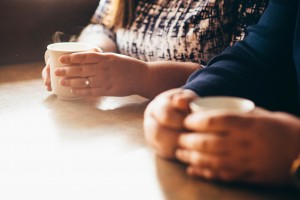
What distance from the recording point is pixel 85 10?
4.46 ft

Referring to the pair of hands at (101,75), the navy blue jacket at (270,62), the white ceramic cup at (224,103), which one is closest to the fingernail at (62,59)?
the pair of hands at (101,75)

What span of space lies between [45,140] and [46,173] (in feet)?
0.39

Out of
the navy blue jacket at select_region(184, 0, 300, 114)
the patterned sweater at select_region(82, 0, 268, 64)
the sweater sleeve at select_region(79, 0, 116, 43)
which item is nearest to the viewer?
the navy blue jacket at select_region(184, 0, 300, 114)

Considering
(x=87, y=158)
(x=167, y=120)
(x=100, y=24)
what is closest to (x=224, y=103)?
(x=167, y=120)

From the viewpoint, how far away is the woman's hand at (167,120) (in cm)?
55

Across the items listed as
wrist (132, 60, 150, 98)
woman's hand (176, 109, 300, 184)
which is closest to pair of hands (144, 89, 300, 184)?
woman's hand (176, 109, 300, 184)

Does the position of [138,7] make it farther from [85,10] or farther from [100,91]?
[100,91]

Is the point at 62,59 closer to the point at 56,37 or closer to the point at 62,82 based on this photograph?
the point at 62,82

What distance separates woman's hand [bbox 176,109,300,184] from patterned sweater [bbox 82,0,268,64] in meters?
0.49

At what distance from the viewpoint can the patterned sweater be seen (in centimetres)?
100

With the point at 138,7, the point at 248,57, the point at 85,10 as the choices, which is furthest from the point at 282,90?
the point at 85,10

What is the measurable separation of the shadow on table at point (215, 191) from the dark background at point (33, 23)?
0.85 m

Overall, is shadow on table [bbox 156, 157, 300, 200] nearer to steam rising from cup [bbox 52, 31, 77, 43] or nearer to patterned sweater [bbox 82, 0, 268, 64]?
patterned sweater [bbox 82, 0, 268, 64]

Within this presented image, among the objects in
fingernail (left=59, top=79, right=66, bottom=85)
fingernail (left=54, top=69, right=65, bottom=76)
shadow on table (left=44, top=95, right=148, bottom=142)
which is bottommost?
shadow on table (left=44, top=95, right=148, bottom=142)
